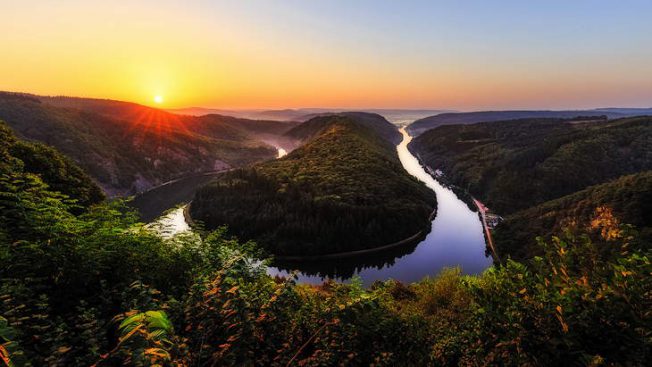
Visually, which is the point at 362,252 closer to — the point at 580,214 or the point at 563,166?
the point at 580,214

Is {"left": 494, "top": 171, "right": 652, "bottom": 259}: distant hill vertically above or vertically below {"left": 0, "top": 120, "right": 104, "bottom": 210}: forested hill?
below

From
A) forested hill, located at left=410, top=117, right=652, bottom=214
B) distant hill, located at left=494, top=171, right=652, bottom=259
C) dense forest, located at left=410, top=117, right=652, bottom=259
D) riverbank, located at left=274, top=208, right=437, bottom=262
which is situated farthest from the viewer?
forested hill, located at left=410, top=117, right=652, bottom=214

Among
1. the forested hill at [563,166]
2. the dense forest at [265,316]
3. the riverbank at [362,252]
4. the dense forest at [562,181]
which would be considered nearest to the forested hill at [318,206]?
the riverbank at [362,252]

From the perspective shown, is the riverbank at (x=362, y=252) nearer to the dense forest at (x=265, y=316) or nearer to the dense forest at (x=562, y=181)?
the dense forest at (x=562, y=181)

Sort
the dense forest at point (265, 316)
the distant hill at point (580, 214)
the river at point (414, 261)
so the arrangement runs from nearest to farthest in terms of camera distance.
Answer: the dense forest at point (265, 316) → the distant hill at point (580, 214) → the river at point (414, 261)

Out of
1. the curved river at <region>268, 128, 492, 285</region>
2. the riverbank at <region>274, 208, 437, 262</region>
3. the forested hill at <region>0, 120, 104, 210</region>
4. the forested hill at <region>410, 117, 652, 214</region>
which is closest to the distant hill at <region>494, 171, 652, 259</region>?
the curved river at <region>268, 128, 492, 285</region>

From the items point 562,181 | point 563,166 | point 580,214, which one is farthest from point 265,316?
point 563,166

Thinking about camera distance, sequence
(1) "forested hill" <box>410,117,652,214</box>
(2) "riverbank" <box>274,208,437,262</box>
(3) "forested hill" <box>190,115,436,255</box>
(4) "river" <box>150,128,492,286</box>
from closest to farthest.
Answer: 1. (4) "river" <box>150,128,492,286</box>
2. (2) "riverbank" <box>274,208,437,262</box>
3. (3) "forested hill" <box>190,115,436,255</box>
4. (1) "forested hill" <box>410,117,652,214</box>

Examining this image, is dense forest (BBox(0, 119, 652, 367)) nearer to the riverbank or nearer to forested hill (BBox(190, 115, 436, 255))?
the riverbank
